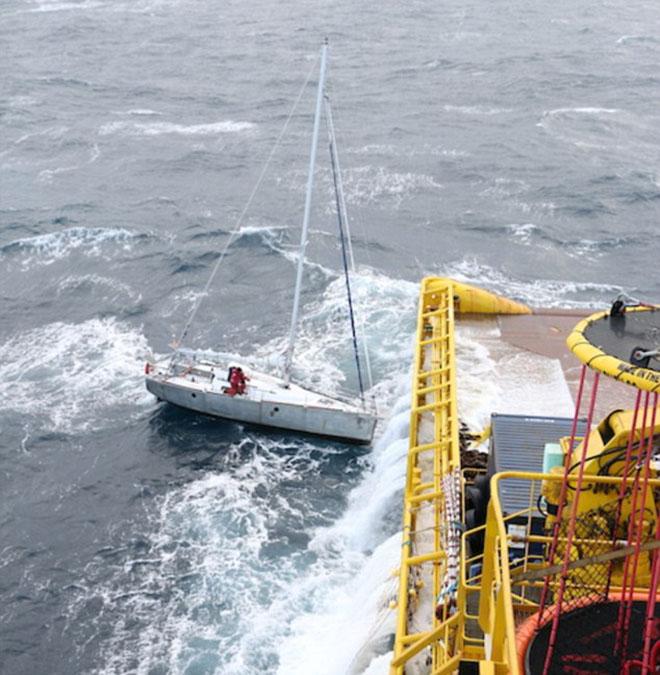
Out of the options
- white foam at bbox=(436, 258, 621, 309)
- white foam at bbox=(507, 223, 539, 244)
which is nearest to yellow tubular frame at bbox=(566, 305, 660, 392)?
white foam at bbox=(436, 258, 621, 309)

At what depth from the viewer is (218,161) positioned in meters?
78.3

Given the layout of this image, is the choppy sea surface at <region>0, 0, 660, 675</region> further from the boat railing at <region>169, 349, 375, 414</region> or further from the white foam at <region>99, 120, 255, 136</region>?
the boat railing at <region>169, 349, 375, 414</region>

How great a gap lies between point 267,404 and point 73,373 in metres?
11.4

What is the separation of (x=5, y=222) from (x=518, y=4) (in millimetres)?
87640

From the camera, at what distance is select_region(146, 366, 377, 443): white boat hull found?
44.3 m

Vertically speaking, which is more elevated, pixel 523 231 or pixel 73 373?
pixel 523 231

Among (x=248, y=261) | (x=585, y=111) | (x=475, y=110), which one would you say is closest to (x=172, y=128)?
(x=475, y=110)

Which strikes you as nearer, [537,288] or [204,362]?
[204,362]

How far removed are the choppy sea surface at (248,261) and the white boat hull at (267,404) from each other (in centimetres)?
95

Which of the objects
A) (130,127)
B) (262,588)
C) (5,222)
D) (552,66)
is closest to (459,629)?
(262,588)

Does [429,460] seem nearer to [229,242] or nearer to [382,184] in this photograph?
[229,242]

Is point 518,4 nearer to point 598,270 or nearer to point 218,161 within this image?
point 218,161

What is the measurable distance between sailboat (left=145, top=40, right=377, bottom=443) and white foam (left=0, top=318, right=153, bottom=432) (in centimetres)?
229

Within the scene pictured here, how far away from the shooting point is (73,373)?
4956 cm
